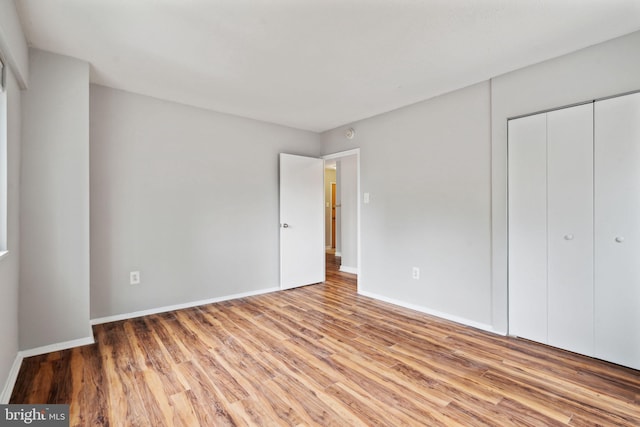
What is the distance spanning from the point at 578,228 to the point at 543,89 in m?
1.16

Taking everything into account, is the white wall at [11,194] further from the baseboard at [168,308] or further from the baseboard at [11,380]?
the baseboard at [168,308]

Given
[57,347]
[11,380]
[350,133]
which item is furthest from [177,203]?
[350,133]

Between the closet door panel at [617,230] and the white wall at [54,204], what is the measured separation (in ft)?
13.3

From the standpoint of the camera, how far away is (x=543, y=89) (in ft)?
8.16

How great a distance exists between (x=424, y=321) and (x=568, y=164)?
188cm

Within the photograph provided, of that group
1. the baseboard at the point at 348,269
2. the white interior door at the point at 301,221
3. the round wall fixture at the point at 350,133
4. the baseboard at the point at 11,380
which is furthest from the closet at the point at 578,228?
the baseboard at the point at 11,380

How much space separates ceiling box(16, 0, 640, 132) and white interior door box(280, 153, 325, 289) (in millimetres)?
1399

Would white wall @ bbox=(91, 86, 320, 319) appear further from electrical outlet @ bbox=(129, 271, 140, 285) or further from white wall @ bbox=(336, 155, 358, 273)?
white wall @ bbox=(336, 155, 358, 273)

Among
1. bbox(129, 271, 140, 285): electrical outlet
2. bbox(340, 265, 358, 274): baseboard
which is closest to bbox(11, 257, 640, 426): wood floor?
bbox(129, 271, 140, 285): electrical outlet

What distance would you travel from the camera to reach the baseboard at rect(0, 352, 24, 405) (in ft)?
5.59

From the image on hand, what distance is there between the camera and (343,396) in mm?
1826

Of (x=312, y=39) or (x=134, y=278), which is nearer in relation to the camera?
(x=312, y=39)

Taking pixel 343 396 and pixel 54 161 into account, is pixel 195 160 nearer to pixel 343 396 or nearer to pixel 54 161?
pixel 54 161

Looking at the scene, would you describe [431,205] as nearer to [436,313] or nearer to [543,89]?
[436,313]
